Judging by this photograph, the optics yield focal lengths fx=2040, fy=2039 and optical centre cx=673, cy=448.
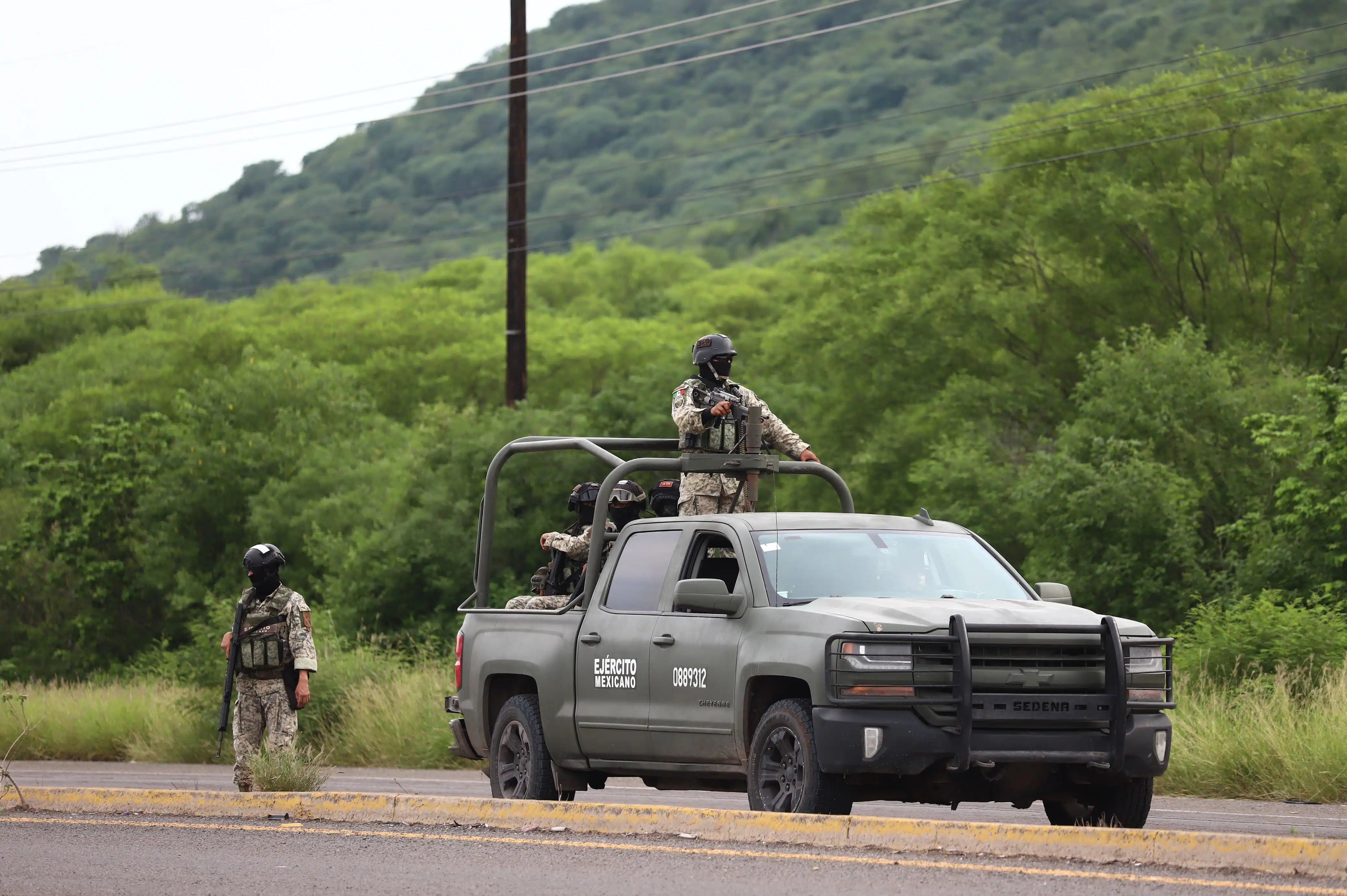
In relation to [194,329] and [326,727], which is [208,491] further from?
[194,329]

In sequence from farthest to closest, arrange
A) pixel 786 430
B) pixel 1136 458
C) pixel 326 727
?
pixel 1136 458 < pixel 326 727 < pixel 786 430

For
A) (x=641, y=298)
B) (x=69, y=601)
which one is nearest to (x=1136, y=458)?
(x=69, y=601)

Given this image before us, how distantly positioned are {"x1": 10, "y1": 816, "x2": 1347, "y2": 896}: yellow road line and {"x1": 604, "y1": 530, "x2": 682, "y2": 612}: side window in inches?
64.8

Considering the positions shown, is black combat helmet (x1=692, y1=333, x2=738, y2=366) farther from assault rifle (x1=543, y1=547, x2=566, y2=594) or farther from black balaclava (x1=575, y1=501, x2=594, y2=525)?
assault rifle (x1=543, y1=547, x2=566, y2=594)

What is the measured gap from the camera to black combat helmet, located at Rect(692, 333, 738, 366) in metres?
12.7

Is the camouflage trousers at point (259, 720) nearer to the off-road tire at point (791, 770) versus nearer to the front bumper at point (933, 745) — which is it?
the off-road tire at point (791, 770)

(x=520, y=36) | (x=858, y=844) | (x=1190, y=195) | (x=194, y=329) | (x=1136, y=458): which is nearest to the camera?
(x=858, y=844)

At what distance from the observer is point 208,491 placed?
44.7m

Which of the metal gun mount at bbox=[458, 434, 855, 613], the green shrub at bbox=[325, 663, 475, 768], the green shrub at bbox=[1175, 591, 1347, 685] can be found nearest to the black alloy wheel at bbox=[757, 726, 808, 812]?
the metal gun mount at bbox=[458, 434, 855, 613]

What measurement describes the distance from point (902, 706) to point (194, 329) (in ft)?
220

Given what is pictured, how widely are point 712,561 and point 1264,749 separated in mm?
5414

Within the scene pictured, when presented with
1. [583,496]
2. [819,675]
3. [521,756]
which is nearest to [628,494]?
[583,496]

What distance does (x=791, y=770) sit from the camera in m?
9.99

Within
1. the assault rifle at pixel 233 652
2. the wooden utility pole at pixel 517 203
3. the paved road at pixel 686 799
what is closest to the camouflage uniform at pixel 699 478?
the paved road at pixel 686 799
